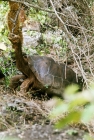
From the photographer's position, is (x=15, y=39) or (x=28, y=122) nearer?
(x=28, y=122)

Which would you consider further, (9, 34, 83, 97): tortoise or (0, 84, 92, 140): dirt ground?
(9, 34, 83, 97): tortoise

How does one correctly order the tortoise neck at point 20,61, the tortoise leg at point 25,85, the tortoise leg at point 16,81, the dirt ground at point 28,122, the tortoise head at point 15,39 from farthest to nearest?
the tortoise leg at point 16,81
the tortoise leg at point 25,85
the tortoise neck at point 20,61
the tortoise head at point 15,39
the dirt ground at point 28,122

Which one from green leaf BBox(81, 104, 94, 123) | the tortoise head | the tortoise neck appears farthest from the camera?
the tortoise neck

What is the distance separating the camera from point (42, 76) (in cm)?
467

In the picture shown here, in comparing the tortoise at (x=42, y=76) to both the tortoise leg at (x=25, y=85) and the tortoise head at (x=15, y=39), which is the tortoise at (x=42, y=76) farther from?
the tortoise head at (x=15, y=39)

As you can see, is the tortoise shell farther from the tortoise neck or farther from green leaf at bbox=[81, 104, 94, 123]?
green leaf at bbox=[81, 104, 94, 123]

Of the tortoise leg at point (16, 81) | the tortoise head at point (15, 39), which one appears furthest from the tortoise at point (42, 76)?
the tortoise head at point (15, 39)

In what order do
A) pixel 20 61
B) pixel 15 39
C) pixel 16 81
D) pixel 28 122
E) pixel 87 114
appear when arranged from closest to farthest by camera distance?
pixel 87 114 < pixel 28 122 < pixel 15 39 < pixel 20 61 < pixel 16 81

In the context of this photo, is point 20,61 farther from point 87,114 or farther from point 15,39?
point 87,114

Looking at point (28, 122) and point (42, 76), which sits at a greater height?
point (42, 76)

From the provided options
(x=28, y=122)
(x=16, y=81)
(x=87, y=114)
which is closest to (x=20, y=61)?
(x=16, y=81)

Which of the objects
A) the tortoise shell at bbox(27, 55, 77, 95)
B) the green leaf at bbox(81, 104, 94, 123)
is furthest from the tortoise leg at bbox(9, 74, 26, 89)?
the green leaf at bbox(81, 104, 94, 123)

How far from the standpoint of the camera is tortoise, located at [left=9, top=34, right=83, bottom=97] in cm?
466

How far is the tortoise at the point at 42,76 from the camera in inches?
183
